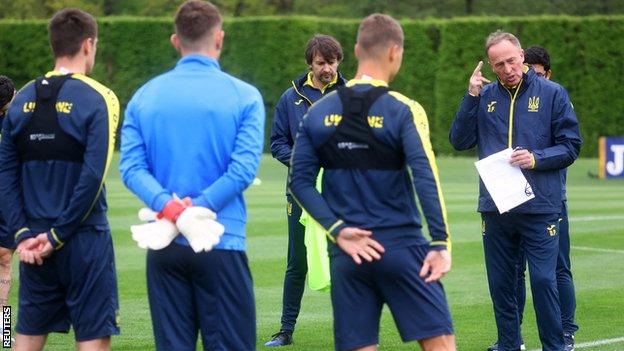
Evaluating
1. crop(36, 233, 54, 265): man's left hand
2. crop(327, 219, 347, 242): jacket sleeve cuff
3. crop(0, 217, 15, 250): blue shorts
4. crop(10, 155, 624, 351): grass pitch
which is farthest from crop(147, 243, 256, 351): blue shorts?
crop(0, 217, 15, 250): blue shorts

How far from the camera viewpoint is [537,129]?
855cm

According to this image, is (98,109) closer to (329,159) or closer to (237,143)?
(237,143)

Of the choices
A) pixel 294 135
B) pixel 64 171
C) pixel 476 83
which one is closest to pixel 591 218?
pixel 294 135

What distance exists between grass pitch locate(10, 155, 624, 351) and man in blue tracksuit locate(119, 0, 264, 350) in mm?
3310

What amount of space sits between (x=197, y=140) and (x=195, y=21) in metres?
0.59

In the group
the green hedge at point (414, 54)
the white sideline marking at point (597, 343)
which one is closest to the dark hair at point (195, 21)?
the white sideline marking at point (597, 343)

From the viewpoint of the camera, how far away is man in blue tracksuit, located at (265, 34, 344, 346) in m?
9.52

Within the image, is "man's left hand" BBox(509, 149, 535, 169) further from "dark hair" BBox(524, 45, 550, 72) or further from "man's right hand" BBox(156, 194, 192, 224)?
"man's right hand" BBox(156, 194, 192, 224)

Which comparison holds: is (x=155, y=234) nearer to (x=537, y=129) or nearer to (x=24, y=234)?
(x=24, y=234)

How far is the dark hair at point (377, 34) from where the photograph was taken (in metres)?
6.08

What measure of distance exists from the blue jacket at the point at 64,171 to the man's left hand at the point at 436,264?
1720 mm

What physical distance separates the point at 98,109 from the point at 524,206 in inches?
135

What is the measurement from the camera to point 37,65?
3816cm

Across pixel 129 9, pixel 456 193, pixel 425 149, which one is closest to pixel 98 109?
pixel 425 149
